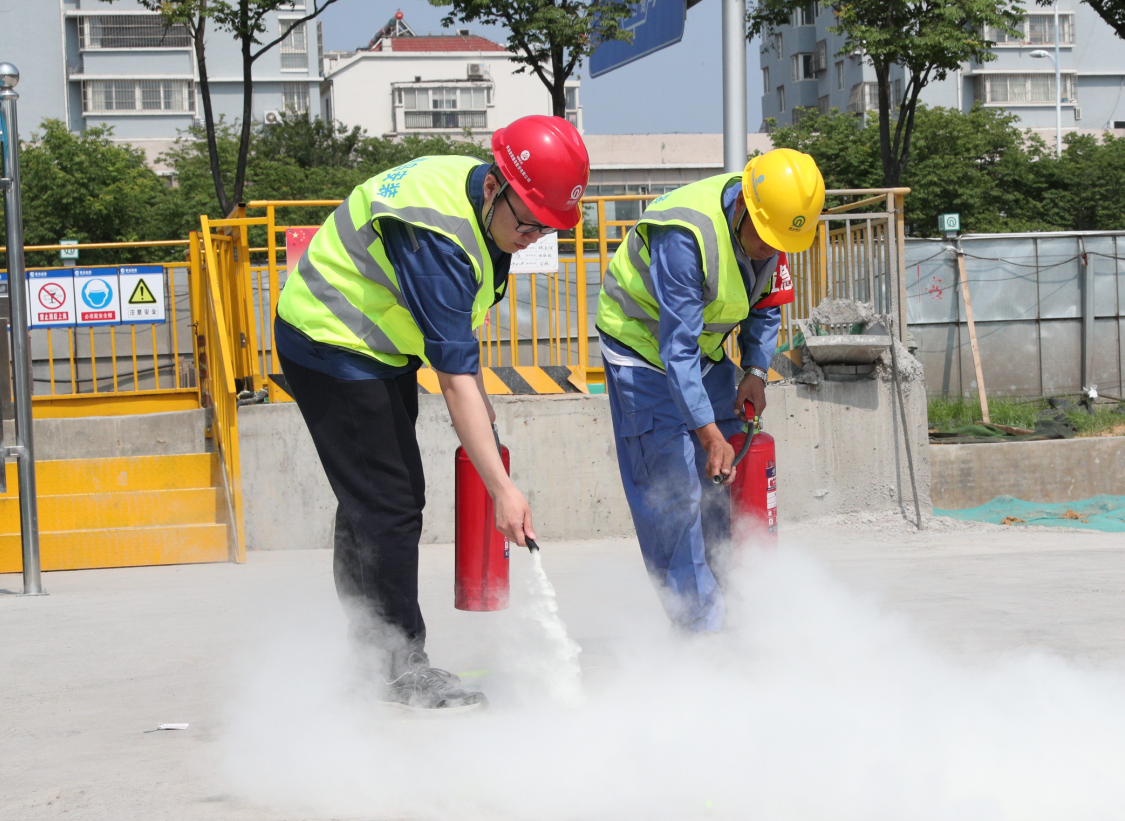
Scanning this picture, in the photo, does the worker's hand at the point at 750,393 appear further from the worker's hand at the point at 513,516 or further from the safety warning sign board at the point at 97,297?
the safety warning sign board at the point at 97,297

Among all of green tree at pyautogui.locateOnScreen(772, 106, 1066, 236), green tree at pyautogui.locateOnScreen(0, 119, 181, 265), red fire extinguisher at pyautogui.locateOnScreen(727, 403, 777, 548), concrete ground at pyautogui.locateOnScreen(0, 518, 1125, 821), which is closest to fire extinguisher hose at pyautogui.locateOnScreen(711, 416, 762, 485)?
red fire extinguisher at pyautogui.locateOnScreen(727, 403, 777, 548)

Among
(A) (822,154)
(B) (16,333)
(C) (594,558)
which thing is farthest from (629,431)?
(A) (822,154)

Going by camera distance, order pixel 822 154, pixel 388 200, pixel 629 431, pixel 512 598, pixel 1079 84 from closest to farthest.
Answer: pixel 388 200 < pixel 629 431 < pixel 512 598 < pixel 822 154 < pixel 1079 84

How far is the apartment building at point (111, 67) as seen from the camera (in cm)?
5194

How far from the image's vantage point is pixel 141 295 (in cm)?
757

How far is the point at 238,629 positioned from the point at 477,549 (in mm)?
1373

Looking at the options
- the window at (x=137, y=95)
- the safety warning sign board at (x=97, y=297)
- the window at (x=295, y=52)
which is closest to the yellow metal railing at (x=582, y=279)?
the safety warning sign board at (x=97, y=297)

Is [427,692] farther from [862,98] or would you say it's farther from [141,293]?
[862,98]

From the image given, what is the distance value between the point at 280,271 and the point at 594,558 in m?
3.89

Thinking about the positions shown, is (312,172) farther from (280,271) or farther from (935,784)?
(935,784)

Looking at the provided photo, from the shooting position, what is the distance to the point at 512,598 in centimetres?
450

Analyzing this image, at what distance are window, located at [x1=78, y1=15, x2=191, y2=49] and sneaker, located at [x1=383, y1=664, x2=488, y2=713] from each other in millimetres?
56887

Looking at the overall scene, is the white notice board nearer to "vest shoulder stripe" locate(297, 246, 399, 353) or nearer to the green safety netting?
the green safety netting

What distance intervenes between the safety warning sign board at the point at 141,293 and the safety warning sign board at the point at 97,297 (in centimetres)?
5
